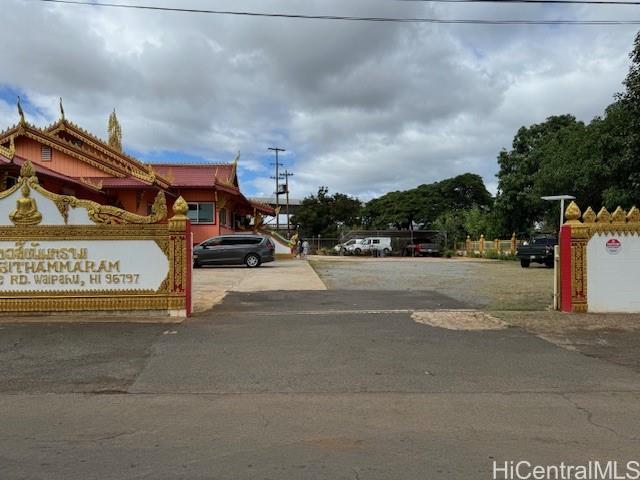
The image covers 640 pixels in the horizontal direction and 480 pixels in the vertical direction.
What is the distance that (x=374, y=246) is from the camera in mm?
49500

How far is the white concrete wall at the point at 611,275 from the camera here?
37.1ft

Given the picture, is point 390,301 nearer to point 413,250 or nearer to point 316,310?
point 316,310

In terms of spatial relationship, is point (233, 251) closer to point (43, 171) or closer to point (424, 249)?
point (43, 171)

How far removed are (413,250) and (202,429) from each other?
45.1 meters

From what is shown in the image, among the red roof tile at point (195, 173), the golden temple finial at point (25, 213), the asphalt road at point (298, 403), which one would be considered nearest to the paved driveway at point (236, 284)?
the golden temple finial at point (25, 213)

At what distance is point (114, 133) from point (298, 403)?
95.9 ft

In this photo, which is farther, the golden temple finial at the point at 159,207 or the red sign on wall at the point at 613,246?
the red sign on wall at the point at 613,246

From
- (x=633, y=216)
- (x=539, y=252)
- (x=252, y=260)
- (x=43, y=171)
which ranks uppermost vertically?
(x=43, y=171)

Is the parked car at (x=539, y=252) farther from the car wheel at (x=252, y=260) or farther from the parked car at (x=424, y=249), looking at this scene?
the parked car at (x=424, y=249)

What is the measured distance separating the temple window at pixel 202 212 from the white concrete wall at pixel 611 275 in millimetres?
24025

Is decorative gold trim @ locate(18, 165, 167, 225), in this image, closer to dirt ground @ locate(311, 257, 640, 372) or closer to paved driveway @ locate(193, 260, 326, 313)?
paved driveway @ locate(193, 260, 326, 313)

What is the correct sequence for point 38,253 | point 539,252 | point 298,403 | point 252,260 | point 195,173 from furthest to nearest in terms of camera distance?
point 195,173, point 539,252, point 252,260, point 38,253, point 298,403

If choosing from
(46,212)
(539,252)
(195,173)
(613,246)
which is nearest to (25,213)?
(46,212)

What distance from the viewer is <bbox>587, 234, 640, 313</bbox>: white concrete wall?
11312mm
